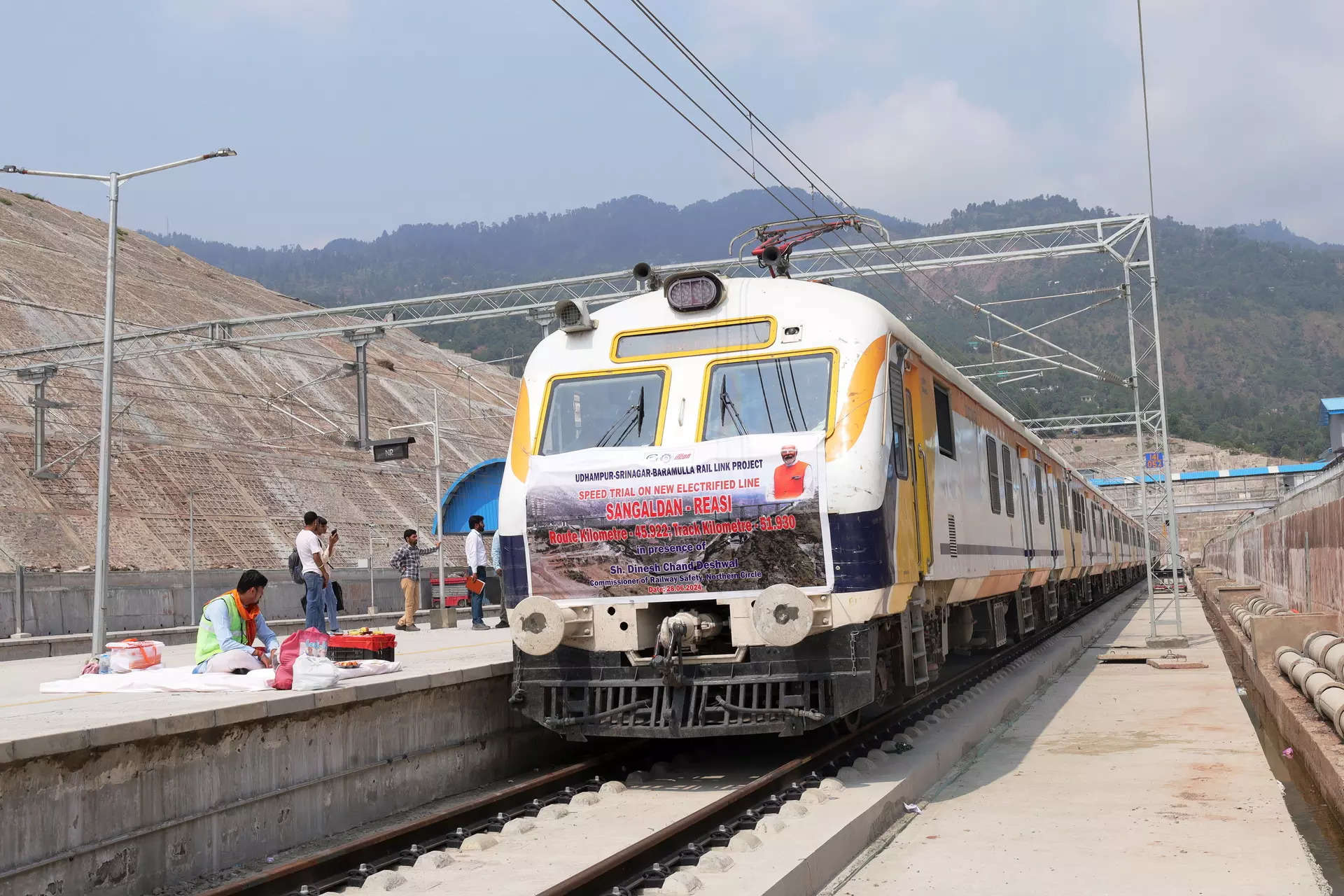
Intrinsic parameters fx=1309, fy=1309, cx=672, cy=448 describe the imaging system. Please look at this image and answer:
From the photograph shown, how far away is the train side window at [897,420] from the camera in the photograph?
361 inches

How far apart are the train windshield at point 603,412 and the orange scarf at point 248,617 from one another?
8.77 ft

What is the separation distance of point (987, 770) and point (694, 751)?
7.61ft

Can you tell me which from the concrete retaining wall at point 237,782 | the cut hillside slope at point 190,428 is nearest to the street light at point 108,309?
the concrete retaining wall at point 237,782

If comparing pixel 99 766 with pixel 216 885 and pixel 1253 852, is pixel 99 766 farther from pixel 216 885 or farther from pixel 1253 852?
pixel 1253 852

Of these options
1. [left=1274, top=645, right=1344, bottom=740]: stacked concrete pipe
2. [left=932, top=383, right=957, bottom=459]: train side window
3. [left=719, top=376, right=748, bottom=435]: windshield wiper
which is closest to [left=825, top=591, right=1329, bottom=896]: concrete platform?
[left=1274, top=645, right=1344, bottom=740]: stacked concrete pipe

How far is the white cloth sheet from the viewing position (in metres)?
8.89

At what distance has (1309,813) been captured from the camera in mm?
8953

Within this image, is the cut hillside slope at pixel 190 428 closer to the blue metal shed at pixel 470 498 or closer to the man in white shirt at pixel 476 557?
the blue metal shed at pixel 470 498

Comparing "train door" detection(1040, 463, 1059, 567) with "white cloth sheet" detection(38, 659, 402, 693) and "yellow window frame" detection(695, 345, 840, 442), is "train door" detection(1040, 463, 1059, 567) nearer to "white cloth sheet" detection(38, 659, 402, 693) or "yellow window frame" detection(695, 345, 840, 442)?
"yellow window frame" detection(695, 345, 840, 442)

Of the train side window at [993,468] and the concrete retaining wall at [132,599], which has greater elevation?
the train side window at [993,468]

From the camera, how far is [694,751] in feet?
34.5

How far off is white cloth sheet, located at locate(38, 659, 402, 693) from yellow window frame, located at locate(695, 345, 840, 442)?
3016mm

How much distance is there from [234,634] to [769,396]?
4396 mm

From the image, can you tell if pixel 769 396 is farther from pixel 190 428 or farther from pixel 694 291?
pixel 190 428
